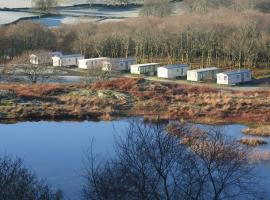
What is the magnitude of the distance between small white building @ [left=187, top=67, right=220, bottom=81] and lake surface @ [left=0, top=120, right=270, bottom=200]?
1062cm

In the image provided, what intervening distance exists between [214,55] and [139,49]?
5.67 meters

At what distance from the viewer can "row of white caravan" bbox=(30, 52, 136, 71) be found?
3669cm

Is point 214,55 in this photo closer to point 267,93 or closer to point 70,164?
point 267,93

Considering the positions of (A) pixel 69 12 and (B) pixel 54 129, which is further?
(A) pixel 69 12

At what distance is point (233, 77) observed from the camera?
32.1m

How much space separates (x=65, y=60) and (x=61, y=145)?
811 inches

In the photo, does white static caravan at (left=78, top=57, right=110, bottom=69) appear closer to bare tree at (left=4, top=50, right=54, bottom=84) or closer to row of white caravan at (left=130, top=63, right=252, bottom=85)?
row of white caravan at (left=130, top=63, right=252, bottom=85)

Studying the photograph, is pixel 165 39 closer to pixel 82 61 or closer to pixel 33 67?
pixel 82 61

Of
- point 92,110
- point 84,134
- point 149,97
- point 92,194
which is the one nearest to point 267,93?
point 149,97

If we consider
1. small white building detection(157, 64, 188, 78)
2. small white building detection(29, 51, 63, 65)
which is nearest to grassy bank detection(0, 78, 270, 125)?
small white building detection(157, 64, 188, 78)

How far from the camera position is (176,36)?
41.5m

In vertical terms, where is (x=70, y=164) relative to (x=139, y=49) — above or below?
below

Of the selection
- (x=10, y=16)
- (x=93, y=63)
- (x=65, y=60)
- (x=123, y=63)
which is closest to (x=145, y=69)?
(x=123, y=63)

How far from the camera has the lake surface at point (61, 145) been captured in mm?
16281
